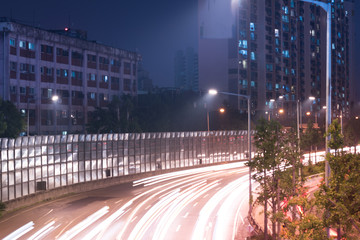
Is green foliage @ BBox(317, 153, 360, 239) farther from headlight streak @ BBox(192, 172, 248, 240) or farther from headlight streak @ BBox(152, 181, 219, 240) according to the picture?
headlight streak @ BBox(152, 181, 219, 240)

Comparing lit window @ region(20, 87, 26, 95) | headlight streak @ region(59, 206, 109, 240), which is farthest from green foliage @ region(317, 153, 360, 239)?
lit window @ region(20, 87, 26, 95)

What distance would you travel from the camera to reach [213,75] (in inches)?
4208

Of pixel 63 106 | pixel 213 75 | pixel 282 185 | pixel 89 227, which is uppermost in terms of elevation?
pixel 213 75

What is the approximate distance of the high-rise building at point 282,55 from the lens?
348ft

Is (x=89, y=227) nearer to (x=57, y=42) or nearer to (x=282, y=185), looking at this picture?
(x=282, y=185)

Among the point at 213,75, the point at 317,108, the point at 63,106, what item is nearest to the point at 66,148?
the point at 63,106

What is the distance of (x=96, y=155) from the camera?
47281 millimetres

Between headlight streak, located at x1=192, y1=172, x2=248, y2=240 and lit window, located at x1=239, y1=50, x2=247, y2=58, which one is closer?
headlight streak, located at x1=192, y1=172, x2=248, y2=240

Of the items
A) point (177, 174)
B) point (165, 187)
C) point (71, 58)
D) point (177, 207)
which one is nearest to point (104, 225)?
point (177, 207)

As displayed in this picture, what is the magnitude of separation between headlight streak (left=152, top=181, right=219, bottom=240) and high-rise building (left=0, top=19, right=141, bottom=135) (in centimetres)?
3114

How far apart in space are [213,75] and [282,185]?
268 ft

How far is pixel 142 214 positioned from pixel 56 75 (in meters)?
45.3

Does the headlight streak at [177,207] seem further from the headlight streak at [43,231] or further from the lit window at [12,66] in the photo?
the lit window at [12,66]

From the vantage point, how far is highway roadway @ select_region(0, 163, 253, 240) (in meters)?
28.4
